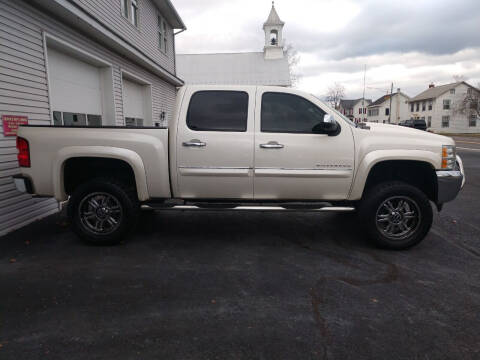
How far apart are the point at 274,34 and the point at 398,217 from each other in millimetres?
35859

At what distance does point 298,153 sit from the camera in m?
4.19

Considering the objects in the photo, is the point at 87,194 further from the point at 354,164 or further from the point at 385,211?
the point at 385,211

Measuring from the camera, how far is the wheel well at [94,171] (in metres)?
4.45

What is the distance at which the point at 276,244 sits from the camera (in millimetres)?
4609

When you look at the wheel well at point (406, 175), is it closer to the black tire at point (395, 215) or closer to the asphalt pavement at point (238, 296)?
the black tire at point (395, 215)

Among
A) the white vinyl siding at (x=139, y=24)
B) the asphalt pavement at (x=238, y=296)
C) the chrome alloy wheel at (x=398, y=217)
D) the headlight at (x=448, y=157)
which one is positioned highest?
the white vinyl siding at (x=139, y=24)

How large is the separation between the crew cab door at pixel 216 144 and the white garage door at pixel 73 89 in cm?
372

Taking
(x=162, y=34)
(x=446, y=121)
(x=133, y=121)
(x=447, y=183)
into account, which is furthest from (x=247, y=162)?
(x=446, y=121)

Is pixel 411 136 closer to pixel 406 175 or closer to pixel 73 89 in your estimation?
pixel 406 175

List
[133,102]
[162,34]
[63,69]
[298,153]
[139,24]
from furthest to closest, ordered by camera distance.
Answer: [162,34] < [139,24] < [133,102] < [63,69] < [298,153]

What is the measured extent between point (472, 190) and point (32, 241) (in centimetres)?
1004

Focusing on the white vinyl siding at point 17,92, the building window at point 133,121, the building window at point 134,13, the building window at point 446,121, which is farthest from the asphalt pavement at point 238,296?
the building window at point 446,121

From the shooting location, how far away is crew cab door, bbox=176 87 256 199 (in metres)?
4.21

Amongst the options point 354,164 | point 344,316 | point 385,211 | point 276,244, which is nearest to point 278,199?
point 276,244
